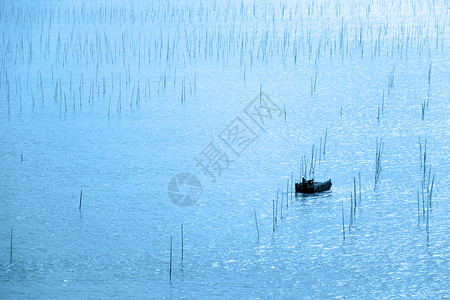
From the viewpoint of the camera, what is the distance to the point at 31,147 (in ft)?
23.0

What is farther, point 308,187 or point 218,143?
point 218,143

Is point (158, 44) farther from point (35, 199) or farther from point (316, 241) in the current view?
point (316, 241)

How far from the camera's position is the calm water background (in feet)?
14.8

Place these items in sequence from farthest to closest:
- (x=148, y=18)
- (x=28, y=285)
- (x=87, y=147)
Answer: (x=148, y=18)
(x=87, y=147)
(x=28, y=285)

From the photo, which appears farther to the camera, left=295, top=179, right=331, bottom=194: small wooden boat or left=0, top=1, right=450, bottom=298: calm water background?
left=295, top=179, right=331, bottom=194: small wooden boat

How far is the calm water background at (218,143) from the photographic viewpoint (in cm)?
450

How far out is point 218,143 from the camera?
→ 274 inches

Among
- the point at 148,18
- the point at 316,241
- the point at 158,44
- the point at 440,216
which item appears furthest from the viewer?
the point at 148,18

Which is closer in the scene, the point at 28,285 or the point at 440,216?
the point at 28,285

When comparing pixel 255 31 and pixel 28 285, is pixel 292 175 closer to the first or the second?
pixel 28 285

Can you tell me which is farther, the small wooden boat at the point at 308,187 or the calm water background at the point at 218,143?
the small wooden boat at the point at 308,187

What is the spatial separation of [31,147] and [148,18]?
6.99 meters

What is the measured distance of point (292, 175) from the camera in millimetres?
5973

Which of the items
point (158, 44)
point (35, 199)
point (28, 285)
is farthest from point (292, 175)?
point (158, 44)
